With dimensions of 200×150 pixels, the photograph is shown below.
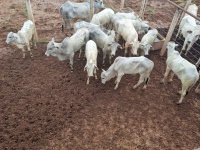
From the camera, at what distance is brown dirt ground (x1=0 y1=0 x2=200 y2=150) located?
6.04 m

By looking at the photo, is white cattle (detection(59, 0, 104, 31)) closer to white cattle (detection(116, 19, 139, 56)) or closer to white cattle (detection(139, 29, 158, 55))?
white cattle (detection(116, 19, 139, 56))

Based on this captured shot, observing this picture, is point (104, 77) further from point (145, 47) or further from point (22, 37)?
point (22, 37)

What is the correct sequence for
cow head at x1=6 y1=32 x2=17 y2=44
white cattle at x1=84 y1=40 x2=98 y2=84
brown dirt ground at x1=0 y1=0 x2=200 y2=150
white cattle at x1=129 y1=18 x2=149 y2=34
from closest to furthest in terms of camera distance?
brown dirt ground at x1=0 y1=0 x2=200 y2=150 → white cattle at x1=84 y1=40 x2=98 y2=84 → cow head at x1=6 y1=32 x2=17 y2=44 → white cattle at x1=129 y1=18 x2=149 y2=34

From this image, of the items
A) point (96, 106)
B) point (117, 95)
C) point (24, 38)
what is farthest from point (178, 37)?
point (24, 38)

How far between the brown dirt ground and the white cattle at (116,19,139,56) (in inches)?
48.9

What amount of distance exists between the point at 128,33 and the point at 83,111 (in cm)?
384

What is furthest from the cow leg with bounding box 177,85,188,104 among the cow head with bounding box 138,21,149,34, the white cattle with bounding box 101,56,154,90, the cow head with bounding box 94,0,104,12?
the cow head with bounding box 94,0,104,12

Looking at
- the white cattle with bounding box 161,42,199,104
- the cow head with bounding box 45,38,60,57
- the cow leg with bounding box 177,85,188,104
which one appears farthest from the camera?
the cow head with bounding box 45,38,60,57

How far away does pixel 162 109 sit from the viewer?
7141mm

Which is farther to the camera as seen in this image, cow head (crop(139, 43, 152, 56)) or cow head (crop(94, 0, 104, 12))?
cow head (crop(94, 0, 104, 12))

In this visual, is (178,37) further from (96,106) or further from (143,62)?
(96,106)

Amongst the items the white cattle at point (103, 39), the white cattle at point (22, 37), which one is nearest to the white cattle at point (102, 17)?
the white cattle at point (103, 39)

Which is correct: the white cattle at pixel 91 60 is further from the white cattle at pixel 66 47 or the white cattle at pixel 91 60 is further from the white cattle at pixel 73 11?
the white cattle at pixel 73 11

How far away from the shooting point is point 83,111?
684 cm
